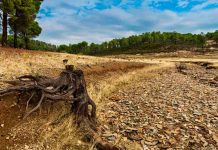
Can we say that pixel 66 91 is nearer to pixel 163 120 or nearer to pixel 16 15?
pixel 163 120

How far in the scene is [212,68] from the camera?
37.5 meters

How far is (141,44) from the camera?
572ft

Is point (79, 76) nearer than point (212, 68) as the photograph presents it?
Yes

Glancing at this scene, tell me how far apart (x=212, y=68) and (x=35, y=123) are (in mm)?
31995

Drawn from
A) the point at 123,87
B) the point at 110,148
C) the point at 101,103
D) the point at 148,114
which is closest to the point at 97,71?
the point at 123,87

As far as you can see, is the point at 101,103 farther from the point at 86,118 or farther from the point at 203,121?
the point at 203,121

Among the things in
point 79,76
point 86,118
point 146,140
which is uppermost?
point 79,76

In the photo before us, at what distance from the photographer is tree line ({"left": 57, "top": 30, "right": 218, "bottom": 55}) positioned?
152 meters

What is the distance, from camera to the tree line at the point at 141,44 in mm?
152275

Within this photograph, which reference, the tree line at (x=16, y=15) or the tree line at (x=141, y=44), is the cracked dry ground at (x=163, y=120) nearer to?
the tree line at (x=16, y=15)

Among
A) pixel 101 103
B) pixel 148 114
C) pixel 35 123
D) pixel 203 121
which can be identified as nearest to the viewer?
pixel 35 123

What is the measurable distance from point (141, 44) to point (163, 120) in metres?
164

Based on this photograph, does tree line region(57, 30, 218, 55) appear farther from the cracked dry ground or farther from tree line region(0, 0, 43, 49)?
the cracked dry ground

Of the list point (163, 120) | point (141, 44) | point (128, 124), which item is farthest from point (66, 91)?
point (141, 44)
